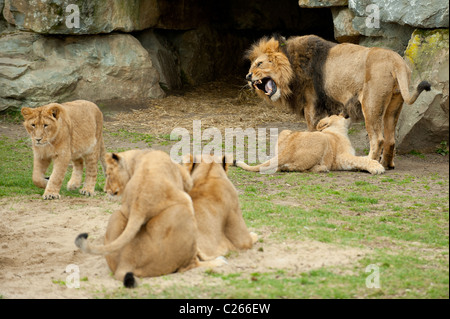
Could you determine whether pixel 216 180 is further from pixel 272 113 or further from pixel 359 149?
pixel 272 113

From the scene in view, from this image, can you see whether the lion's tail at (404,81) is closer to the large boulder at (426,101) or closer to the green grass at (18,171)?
the large boulder at (426,101)

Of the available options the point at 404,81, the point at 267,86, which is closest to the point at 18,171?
the point at 267,86

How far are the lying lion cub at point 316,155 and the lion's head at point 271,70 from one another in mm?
1414

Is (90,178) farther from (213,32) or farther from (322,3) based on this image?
(213,32)

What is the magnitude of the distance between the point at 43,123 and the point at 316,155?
418cm

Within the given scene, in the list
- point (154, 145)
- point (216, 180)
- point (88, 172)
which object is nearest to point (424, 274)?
point (216, 180)

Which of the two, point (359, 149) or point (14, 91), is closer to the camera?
point (359, 149)

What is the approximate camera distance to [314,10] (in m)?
19.0

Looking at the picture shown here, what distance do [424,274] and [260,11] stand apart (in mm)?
13787

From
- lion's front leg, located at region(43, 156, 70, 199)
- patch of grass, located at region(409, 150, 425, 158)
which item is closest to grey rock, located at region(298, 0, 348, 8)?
patch of grass, located at region(409, 150, 425, 158)

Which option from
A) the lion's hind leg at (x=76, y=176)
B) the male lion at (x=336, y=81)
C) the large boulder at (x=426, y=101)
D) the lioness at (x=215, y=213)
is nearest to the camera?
the lioness at (x=215, y=213)

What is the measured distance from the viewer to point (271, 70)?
39.2 ft

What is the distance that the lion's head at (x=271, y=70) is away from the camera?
38.9 feet

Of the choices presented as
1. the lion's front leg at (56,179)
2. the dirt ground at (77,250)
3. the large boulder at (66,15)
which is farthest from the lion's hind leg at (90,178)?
the large boulder at (66,15)
